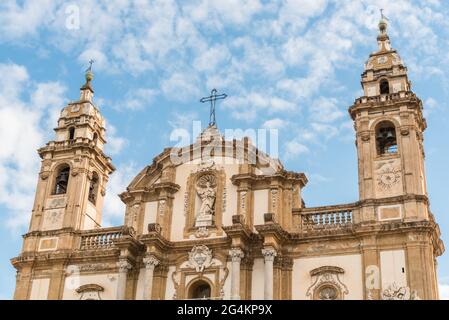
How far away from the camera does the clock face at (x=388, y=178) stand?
24797 mm

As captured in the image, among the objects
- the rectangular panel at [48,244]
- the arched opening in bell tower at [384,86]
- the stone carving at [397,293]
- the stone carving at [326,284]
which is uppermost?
→ the arched opening in bell tower at [384,86]

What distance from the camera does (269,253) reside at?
2402 centimetres

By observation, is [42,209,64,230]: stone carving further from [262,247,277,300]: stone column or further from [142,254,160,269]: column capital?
[262,247,277,300]: stone column

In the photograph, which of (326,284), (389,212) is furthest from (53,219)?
(389,212)

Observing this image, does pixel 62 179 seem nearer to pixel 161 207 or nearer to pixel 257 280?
pixel 161 207

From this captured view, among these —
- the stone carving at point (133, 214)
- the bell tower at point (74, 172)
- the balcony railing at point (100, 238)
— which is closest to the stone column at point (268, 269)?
the stone carving at point (133, 214)

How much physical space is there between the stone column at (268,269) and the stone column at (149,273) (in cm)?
421

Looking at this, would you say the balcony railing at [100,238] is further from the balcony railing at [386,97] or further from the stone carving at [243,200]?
the balcony railing at [386,97]

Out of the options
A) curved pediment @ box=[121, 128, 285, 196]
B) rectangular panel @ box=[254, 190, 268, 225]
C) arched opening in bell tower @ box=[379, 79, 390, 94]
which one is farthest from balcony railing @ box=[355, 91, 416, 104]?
rectangular panel @ box=[254, 190, 268, 225]

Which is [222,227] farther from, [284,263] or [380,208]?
[380,208]

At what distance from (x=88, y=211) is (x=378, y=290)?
42.6ft

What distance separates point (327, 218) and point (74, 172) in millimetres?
11078

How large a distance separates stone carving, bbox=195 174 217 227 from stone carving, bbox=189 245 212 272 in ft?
3.71

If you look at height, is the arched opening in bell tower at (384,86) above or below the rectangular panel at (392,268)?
above
